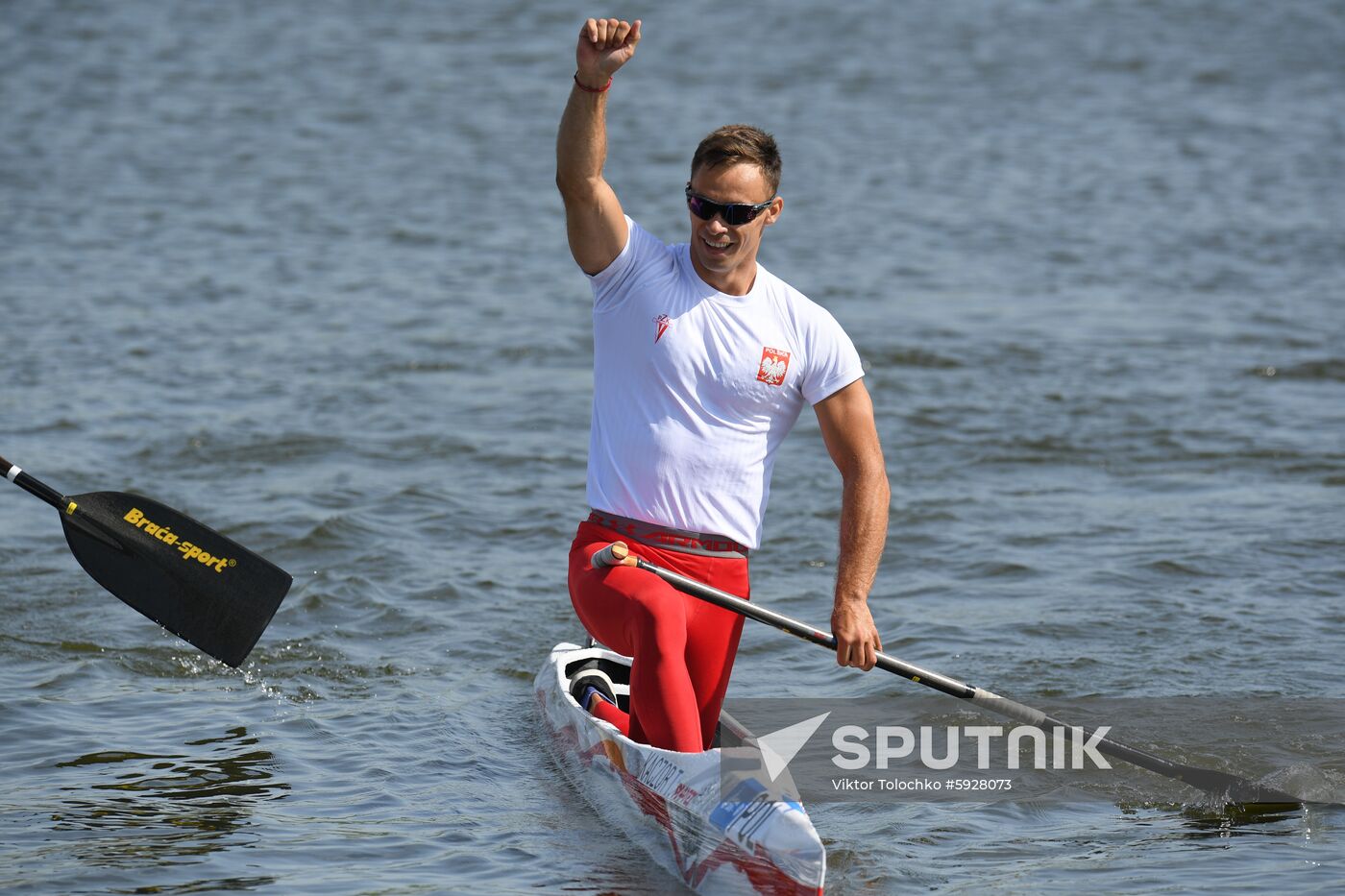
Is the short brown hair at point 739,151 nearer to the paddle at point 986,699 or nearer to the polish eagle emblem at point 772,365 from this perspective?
the polish eagle emblem at point 772,365

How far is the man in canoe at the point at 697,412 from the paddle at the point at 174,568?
76.3 inches

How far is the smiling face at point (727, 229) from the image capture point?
17.8 ft

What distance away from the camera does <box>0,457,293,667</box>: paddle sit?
6980 millimetres

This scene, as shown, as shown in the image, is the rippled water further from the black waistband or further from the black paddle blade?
the black waistband

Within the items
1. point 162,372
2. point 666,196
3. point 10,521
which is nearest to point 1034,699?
point 10,521

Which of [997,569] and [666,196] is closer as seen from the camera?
[997,569]

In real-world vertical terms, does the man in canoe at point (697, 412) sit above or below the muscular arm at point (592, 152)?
below

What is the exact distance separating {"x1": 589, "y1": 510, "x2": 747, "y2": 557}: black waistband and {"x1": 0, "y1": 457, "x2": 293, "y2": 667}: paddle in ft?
6.20

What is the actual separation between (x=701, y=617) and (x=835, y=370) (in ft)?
3.07

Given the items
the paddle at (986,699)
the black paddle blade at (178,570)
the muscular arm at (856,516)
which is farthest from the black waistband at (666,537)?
the black paddle blade at (178,570)

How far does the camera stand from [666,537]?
18.3ft

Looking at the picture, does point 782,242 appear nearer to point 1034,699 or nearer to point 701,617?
A: point 1034,699

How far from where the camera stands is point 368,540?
33.4 ft

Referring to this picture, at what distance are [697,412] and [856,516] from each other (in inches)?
24.4
